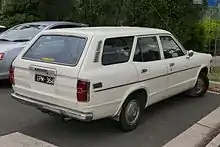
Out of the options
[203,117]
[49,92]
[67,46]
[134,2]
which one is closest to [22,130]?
[49,92]

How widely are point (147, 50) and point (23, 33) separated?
471cm

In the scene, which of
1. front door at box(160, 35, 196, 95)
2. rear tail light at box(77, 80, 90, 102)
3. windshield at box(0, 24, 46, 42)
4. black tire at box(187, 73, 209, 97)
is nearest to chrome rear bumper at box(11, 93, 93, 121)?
rear tail light at box(77, 80, 90, 102)

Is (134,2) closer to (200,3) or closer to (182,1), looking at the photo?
(182,1)

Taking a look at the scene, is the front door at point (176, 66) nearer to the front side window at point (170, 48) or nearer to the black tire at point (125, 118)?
the front side window at point (170, 48)

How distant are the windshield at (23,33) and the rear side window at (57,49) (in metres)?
3.60

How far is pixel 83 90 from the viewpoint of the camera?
14.7ft

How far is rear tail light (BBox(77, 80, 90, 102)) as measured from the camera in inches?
176

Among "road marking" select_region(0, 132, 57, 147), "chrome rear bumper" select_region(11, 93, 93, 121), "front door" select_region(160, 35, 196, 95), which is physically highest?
"front door" select_region(160, 35, 196, 95)

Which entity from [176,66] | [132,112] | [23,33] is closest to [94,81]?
[132,112]

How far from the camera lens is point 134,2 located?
36.7ft

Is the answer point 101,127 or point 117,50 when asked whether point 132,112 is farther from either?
point 117,50

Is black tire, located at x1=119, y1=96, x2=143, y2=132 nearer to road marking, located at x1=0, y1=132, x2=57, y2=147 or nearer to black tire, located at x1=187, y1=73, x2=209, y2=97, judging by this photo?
road marking, located at x1=0, y1=132, x2=57, y2=147

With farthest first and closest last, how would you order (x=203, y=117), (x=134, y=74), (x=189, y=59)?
1. (x=189, y=59)
2. (x=203, y=117)
3. (x=134, y=74)

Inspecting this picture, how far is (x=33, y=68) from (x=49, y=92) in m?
0.48
